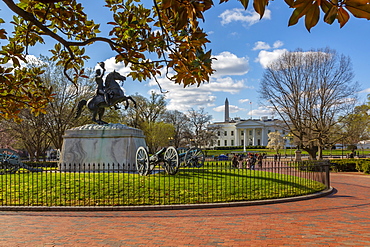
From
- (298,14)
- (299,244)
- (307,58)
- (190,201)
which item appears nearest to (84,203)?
(190,201)

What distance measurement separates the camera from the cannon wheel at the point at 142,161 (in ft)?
46.7

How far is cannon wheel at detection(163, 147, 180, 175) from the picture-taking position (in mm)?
14238

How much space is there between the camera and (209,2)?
254cm

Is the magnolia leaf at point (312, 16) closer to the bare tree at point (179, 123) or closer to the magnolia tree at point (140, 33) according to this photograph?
the magnolia tree at point (140, 33)

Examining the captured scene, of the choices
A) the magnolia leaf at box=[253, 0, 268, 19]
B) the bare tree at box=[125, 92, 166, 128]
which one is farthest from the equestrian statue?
the bare tree at box=[125, 92, 166, 128]

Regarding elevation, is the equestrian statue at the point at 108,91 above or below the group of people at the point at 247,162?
above

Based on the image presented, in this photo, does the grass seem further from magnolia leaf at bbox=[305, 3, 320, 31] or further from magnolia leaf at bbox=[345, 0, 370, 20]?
magnolia leaf at bbox=[345, 0, 370, 20]

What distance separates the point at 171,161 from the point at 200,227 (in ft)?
22.9

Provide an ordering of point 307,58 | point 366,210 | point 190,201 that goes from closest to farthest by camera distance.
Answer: point 366,210, point 190,201, point 307,58

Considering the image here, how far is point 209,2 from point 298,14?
94 cm

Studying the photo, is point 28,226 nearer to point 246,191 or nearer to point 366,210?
point 246,191

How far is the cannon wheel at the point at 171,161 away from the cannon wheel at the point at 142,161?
2.75 ft

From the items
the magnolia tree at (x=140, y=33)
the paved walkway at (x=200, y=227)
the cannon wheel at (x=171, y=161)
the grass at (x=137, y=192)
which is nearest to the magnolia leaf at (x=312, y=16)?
the magnolia tree at (x=140, y=33)

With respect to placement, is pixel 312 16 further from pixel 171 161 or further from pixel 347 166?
pixel 347 166
